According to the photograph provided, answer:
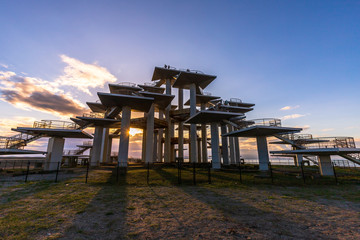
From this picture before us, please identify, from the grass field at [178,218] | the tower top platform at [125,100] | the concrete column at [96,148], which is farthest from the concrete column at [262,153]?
the concrete column at [96,148]

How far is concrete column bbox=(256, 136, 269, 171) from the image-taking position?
2553 cm

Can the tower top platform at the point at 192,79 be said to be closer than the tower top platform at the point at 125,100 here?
No

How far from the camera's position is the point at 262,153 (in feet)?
84.3

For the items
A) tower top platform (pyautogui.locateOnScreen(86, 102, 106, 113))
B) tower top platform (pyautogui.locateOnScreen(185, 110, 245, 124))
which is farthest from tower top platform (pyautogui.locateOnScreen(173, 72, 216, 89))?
tower top platform (pyautogui.locateOnScreen(86, 102, 106, 113))

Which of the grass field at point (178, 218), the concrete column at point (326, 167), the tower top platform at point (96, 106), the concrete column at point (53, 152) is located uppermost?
the tower top platform at point (96, 106)

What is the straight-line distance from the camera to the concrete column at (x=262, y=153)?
2553cm

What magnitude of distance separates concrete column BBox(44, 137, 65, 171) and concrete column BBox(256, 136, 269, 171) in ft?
112

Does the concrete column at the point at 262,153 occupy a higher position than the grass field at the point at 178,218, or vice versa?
the concrete column at the point at 262,153

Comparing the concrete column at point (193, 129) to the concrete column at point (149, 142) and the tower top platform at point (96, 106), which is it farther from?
the tower top platform at point (96, 106)

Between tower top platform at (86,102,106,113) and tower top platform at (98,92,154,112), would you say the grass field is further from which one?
tower top platform at (86,102,106,113)

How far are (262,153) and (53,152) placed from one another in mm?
35112

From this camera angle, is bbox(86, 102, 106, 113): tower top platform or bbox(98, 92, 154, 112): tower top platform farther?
bbox(86, 102, 106, 113): tower top platform

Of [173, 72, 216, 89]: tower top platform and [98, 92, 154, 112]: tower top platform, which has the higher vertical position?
[173, 72, 216, 89]: tower top platform

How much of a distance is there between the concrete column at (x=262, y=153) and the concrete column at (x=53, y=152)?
112 ft
